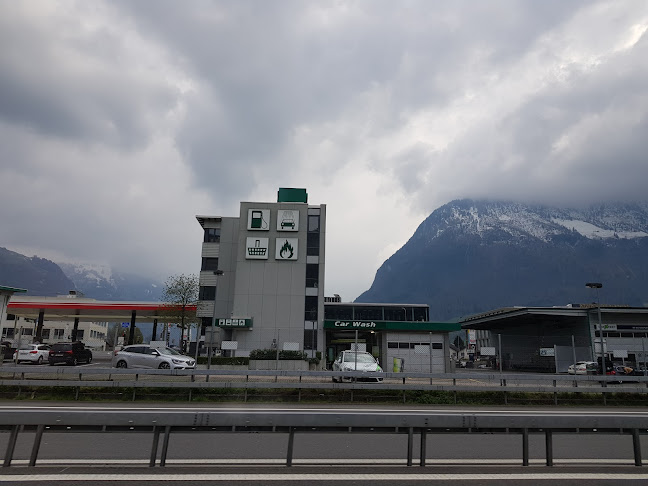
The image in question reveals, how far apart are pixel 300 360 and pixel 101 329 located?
110m

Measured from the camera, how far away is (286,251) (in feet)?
143

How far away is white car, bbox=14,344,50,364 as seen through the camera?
3139 cm

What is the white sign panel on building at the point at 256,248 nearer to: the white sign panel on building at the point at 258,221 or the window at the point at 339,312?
the white sign panel on building at the point at 258,221

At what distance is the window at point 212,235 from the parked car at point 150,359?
28.2 meters

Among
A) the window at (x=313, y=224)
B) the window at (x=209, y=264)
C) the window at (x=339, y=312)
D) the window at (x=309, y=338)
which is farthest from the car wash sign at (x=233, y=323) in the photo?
the window at (x=339, y=312)

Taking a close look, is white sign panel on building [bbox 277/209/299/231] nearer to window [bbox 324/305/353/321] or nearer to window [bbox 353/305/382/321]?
window [bbox 324/305/353/321]

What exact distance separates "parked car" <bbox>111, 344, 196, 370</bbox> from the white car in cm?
1111

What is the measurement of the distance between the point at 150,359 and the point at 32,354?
44.7ft

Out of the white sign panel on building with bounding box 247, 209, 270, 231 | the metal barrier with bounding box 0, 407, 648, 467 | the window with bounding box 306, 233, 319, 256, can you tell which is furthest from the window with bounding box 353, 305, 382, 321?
the metal barrier with bounding box 0, 407, 648, 467

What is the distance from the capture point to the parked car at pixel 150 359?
77.8 ft

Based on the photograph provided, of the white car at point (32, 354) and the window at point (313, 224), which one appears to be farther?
the window at point (313, 224)

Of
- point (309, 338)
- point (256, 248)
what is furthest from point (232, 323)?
point (256, 248)

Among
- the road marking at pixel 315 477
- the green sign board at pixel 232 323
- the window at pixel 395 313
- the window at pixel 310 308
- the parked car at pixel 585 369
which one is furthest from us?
the window at pixel 395 313

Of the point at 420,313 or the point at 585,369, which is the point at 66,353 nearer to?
the point at 585,369
